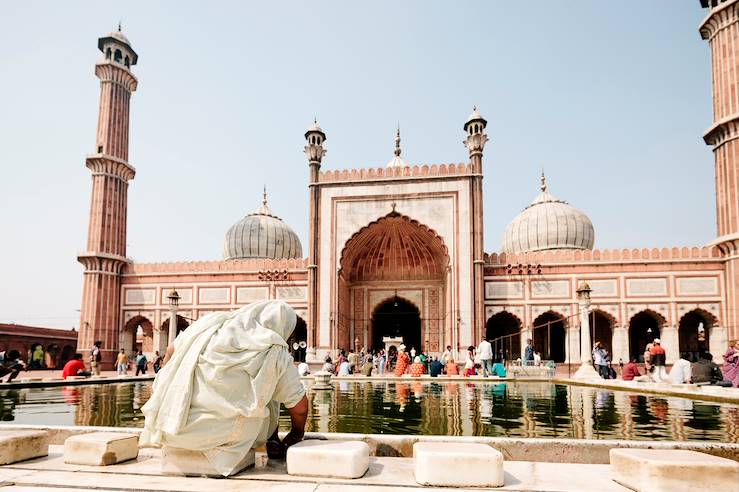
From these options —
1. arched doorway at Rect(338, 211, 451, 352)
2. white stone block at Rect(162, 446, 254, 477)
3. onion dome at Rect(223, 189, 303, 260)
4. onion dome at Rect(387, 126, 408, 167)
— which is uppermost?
onion dome at Rect(387, 126, 408, 167)

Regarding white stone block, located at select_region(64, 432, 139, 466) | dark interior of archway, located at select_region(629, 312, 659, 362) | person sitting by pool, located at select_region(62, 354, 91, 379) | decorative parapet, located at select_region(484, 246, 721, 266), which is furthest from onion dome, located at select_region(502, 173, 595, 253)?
white stone block, located at select_region(64, 432, 139, 466)

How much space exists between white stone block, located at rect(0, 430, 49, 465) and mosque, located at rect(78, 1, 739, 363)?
1375cm

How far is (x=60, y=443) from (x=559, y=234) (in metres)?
24.1

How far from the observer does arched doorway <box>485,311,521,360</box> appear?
2150 cm

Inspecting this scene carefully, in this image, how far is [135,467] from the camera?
8.78 feet

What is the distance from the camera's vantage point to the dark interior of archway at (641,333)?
2161 centimetres

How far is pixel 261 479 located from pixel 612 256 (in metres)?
19.7

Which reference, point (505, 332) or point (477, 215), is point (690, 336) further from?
point (477, 215)

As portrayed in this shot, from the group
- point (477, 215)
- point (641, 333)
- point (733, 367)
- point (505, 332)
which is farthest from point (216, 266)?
point (733, 367)

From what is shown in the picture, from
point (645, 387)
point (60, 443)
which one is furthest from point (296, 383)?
point (645, 387)

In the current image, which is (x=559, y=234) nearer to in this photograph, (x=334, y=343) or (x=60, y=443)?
(x=334, y=343)

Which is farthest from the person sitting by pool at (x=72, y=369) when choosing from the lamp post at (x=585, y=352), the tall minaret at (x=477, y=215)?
the tall minaret at (x=477, y=215)

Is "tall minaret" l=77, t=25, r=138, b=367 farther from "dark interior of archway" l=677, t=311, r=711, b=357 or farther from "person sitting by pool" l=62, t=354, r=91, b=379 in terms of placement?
"dark interior of archway" l=677, t=311, r=711, b=357

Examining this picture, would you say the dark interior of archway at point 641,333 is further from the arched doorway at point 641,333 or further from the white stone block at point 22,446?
the white stone block at point 22,446
